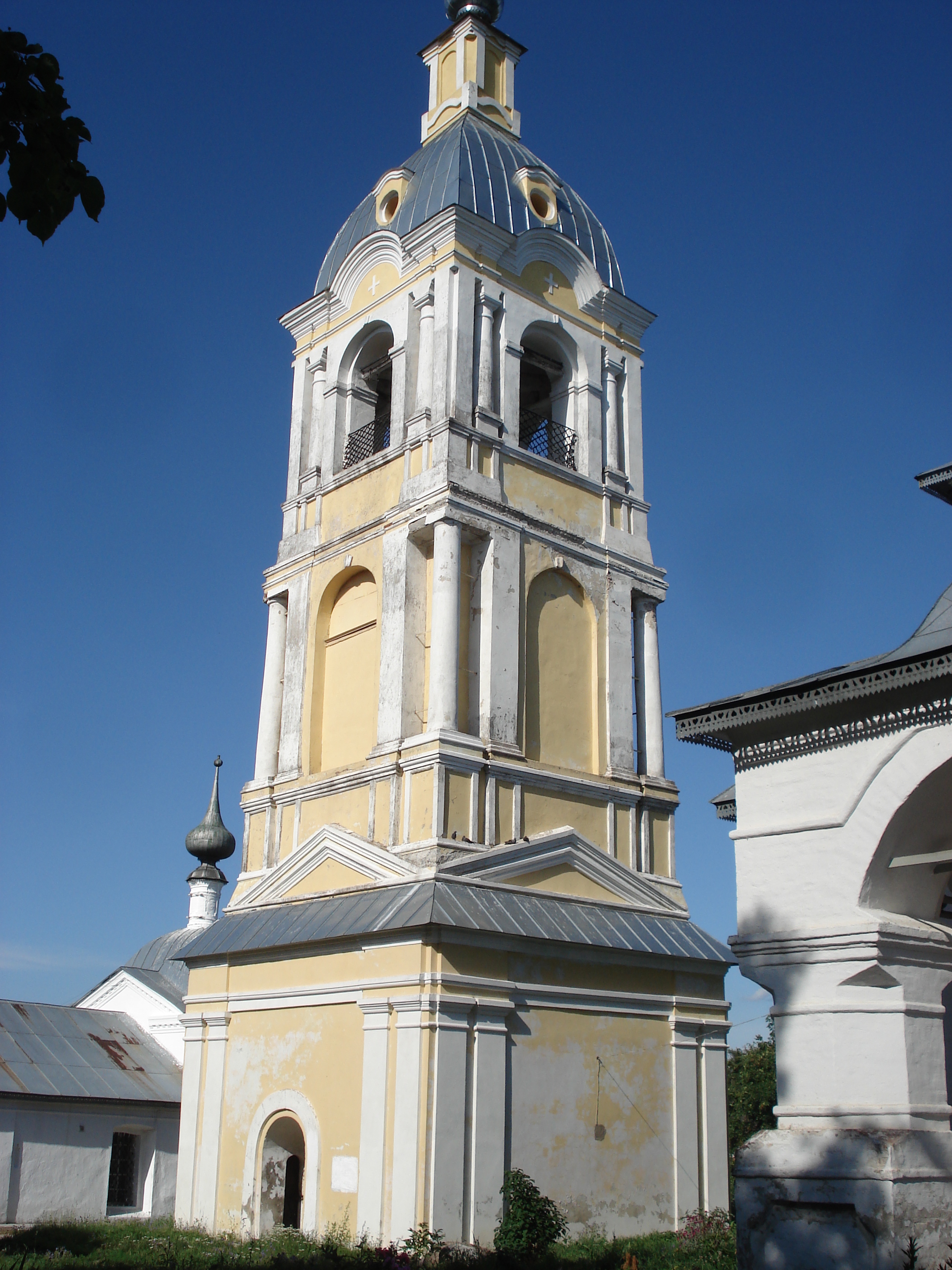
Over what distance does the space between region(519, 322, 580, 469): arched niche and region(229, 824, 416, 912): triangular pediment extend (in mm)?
6759

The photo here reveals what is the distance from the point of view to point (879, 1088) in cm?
797

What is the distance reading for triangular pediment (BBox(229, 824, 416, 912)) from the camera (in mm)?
15984

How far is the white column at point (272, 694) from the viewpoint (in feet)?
63.4

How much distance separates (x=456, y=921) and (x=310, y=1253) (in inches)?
149

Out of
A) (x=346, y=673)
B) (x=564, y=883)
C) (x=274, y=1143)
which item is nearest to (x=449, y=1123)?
(x=274, y=1143)

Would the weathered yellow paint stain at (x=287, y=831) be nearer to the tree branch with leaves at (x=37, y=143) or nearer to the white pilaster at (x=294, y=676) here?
the white pilaster at (x=294, y=676)

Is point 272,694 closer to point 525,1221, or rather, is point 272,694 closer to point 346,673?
point 346,673

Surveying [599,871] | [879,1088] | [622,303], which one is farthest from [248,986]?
[622,303]

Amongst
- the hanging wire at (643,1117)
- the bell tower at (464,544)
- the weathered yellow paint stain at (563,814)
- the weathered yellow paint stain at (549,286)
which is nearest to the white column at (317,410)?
the bell tower at (464,544)

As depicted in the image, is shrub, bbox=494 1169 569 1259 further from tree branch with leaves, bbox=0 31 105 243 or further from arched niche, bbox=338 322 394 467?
tree branch with leaves, bbox=0 31 105 243

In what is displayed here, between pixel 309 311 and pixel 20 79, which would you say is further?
pixel 309 311

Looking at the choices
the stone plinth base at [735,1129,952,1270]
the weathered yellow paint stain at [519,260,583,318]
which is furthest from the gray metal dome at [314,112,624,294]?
the stone plinth base at [735,1129,952,1270]

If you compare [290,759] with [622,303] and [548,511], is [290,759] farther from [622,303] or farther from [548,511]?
[622,303]

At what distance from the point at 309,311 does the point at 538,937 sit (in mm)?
11838
